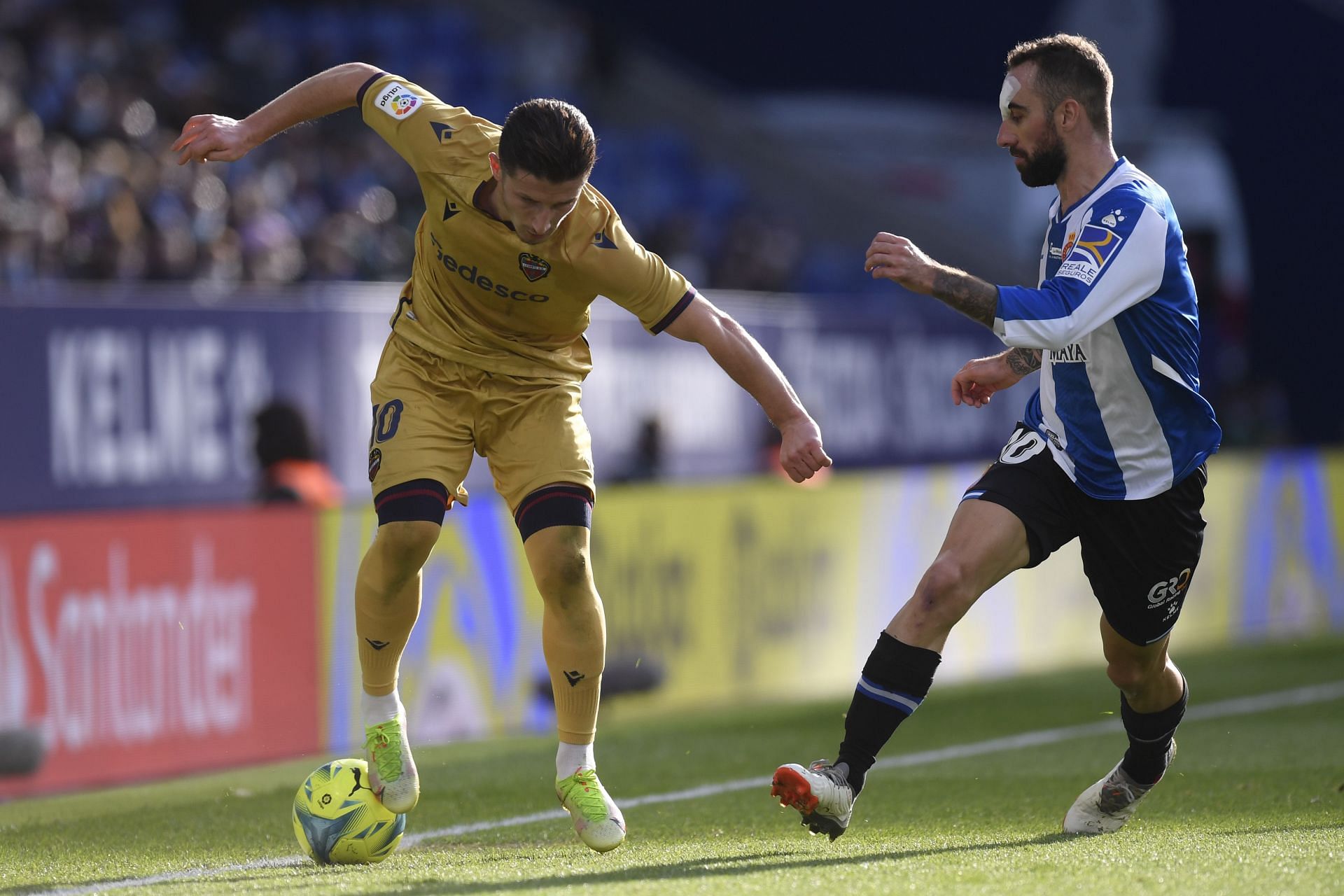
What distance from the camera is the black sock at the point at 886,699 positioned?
5.54m

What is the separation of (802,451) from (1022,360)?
1011 millimetres

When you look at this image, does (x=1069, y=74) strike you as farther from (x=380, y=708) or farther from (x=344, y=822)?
(x=344, y=822)

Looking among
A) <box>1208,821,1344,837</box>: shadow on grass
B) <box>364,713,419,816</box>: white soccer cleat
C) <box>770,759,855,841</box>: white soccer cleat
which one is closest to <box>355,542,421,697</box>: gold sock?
<box>364,713,419,816</box>: white soccer cleat

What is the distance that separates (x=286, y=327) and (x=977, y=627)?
5.29 meters

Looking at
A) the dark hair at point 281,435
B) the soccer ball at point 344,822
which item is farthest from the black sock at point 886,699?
the dark hair at point 281,435

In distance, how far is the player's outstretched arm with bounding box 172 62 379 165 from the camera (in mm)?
5879

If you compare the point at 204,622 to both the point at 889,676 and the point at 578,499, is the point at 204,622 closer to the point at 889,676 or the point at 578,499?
the point at 578,499

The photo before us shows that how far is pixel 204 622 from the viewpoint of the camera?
8797 mm

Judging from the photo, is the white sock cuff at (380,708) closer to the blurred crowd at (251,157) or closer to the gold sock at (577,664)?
the gold sock at (577,664)

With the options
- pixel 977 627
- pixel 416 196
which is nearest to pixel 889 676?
pixel 977 627

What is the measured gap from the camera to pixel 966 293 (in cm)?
521

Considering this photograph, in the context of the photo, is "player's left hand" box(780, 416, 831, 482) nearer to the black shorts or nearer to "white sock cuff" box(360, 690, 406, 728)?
the black shorts

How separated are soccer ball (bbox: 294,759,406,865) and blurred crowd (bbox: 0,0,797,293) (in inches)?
324

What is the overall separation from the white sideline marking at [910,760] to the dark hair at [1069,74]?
301 centimetres
